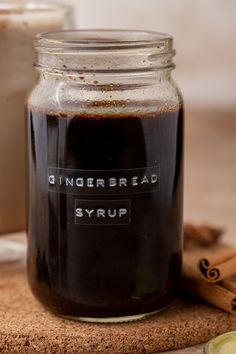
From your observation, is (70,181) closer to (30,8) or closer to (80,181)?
(80,181)

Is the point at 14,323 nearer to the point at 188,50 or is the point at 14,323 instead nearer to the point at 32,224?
the point at 32,224

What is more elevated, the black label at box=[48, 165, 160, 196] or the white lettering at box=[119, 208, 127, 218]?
the black label at box=[48, 165, 160, 196]

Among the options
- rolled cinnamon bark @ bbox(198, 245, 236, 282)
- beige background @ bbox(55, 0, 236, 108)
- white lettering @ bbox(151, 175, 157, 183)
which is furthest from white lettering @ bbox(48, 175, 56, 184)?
beige background @ bbox(55, 0, 236, 108)

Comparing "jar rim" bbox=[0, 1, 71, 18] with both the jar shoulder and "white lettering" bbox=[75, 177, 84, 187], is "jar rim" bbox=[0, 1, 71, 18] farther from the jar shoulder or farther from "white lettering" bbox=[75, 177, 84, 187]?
"white lettering" bbox=[75, 177, 84, 187]

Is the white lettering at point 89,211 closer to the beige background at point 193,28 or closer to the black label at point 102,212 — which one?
the black label at point 102,212

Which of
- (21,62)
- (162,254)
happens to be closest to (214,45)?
(21,62)

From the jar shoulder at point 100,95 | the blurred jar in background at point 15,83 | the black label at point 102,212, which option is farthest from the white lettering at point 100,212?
the blurred jar in background at point 15,83

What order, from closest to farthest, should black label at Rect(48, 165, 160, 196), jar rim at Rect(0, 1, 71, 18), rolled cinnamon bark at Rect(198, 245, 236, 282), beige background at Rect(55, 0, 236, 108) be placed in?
1. black label at Rect(48, 165, 160, 196)
2. rolled cinnamon bark at Rect(198, 245, 236, 282)
3. jar rim at Rect(0, 1, 71, 18)
4. beige background at Rect(55, 0, 236, 108)
